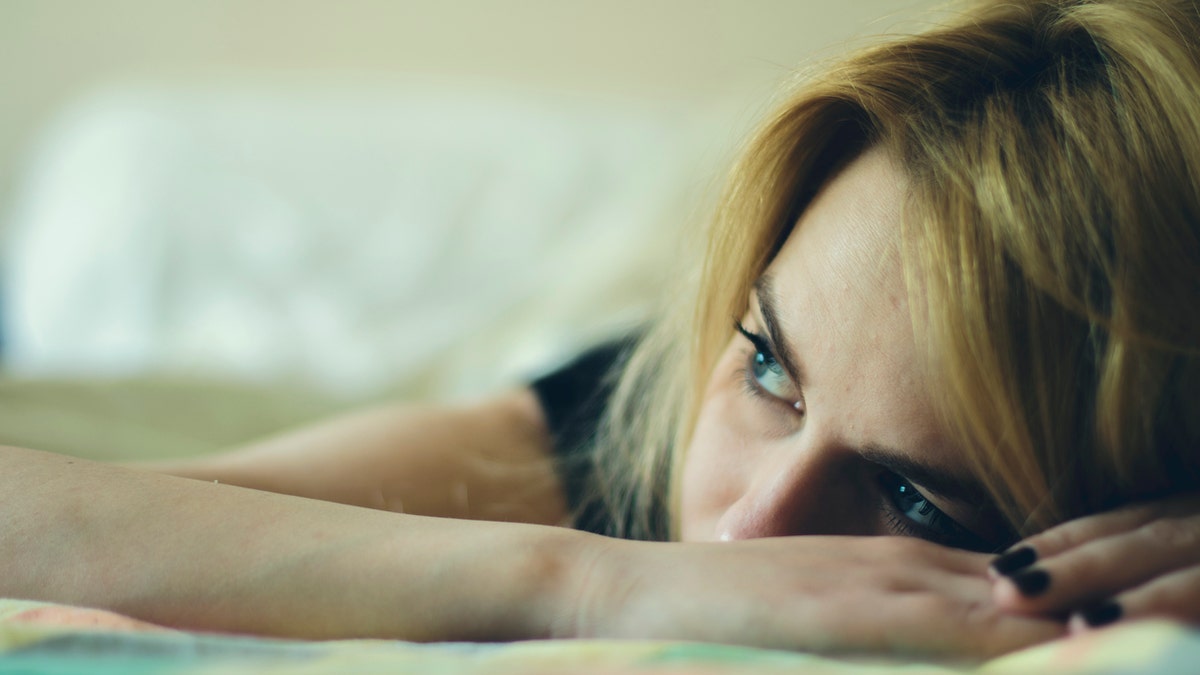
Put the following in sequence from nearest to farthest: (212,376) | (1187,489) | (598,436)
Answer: (1187,489) < (598,436) < (212,376)

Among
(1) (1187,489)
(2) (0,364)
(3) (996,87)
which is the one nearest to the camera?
(1) (1187,489)

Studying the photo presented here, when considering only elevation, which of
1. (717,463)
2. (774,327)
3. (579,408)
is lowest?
(579,408)

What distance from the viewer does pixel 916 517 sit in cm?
63

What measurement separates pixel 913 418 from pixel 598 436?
1.77 ft

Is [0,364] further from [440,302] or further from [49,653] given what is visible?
[49,653]

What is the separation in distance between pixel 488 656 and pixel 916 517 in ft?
1.09

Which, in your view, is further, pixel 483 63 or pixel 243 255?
pixel 483 63

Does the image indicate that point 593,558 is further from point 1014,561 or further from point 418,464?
point 418,464

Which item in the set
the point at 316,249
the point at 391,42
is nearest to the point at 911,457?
the point at 316,249

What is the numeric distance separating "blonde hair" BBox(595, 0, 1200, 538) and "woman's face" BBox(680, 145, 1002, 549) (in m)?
0.02

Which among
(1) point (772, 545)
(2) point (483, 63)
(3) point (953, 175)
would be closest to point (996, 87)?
A: (3) point (953, 175)

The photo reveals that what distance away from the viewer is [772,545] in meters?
0.52

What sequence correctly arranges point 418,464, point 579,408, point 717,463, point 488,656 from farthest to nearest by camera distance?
point 579,408 < point 418,464 < point 717,463 < point 488,656

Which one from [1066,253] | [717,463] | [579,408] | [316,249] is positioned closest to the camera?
[1066,253]
